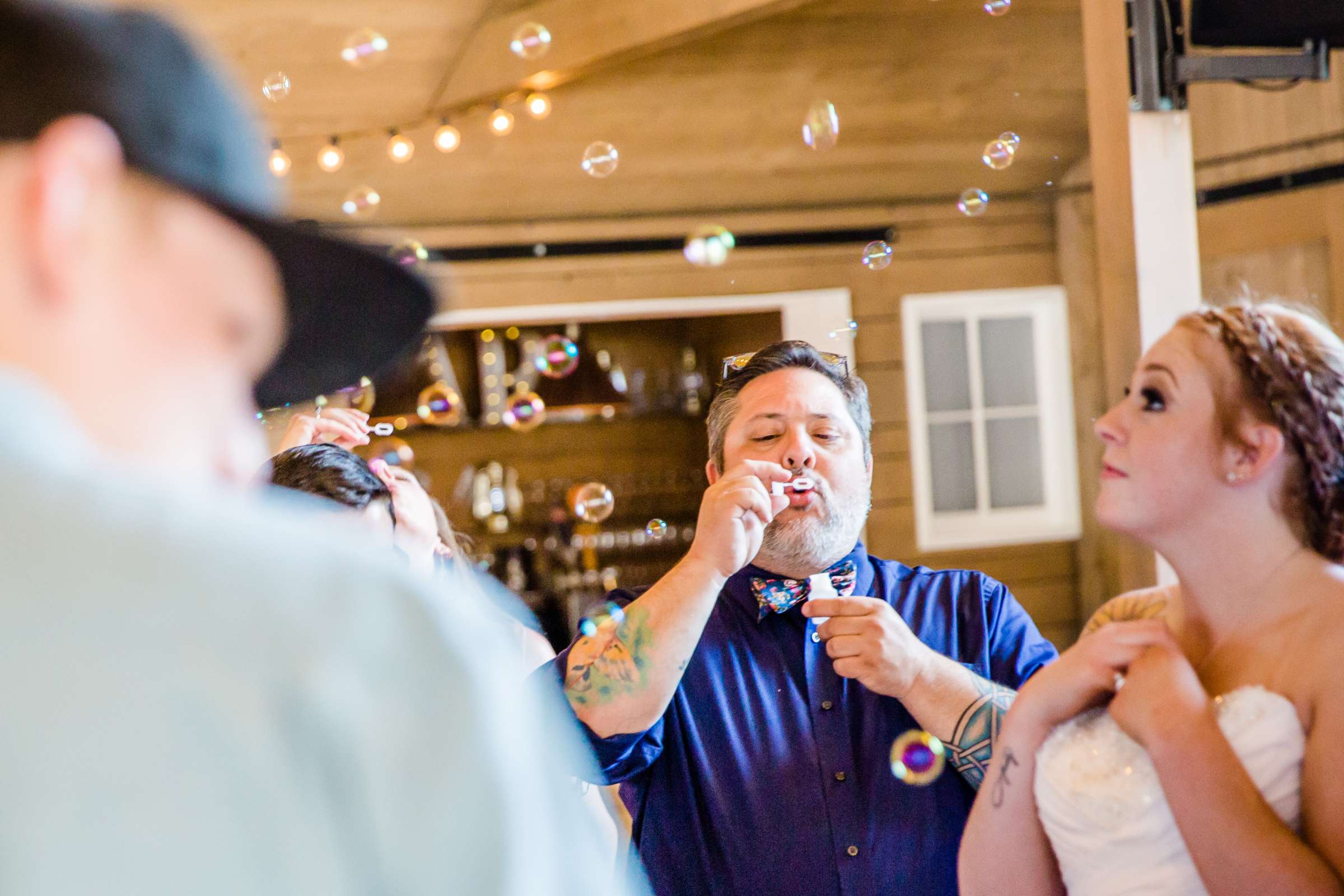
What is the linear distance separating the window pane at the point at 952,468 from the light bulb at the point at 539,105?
2568 millimetres

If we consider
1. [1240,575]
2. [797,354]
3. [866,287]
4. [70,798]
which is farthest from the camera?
[866,287]

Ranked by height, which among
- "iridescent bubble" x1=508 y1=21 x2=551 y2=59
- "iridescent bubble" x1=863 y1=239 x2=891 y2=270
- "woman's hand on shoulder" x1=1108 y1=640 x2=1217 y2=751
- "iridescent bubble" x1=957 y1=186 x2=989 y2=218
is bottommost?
"woman's hand on shoulder" x1=1108 y1=640 x2=1217 y2=751

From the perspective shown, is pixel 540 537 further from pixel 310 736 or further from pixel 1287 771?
pixel 310 736

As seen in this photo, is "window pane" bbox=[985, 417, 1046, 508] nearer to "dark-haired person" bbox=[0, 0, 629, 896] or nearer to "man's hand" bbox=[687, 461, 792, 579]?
"man's hand" bbox=[687, 461, 792, 579]

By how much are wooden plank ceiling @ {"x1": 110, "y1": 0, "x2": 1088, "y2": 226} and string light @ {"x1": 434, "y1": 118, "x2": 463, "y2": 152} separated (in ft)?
0.19

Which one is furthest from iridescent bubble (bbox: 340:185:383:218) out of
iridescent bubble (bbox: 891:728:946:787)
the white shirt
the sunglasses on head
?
the white shirt

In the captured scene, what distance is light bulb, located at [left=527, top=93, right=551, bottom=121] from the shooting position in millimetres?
4930

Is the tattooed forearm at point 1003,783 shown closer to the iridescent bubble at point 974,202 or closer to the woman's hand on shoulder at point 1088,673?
the woman's hand on shoulder at point 1088,673

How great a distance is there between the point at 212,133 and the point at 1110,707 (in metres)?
1.09

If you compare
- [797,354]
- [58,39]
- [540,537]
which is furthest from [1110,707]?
[540,537]

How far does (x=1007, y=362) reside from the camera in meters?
6.14

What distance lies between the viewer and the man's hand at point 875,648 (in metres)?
1.50

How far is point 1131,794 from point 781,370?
81 cm

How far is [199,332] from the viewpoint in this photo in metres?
0.49
